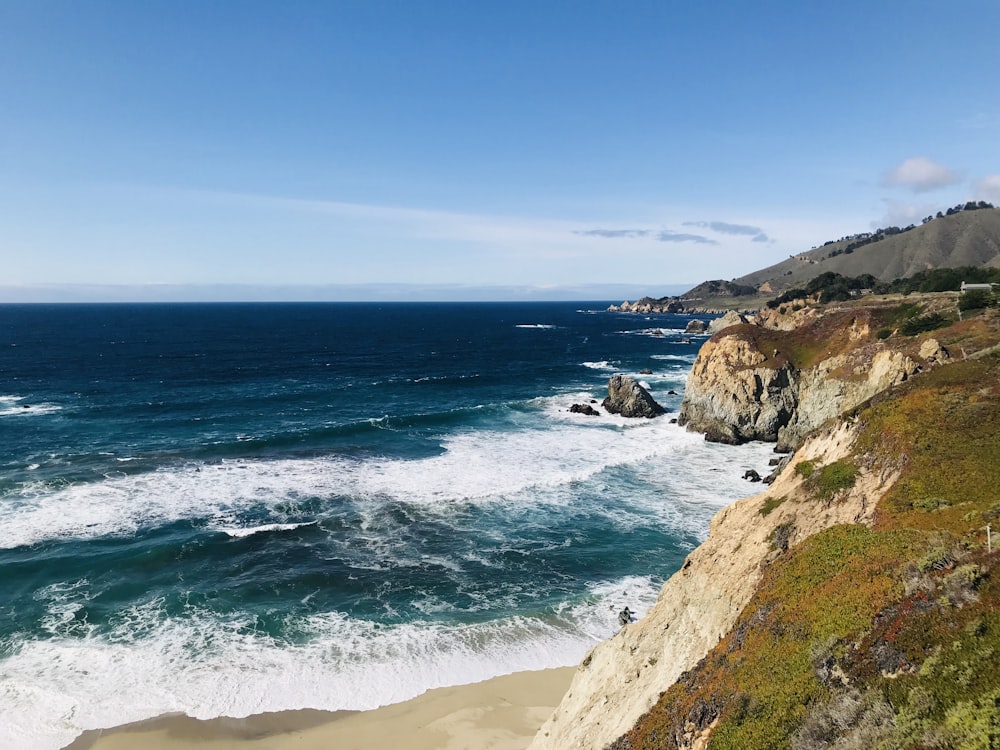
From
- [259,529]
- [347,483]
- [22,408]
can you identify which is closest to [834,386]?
[347,483]

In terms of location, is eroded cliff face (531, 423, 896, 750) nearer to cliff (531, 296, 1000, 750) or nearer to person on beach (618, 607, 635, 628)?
cliff (531, 296, 1000, 750)

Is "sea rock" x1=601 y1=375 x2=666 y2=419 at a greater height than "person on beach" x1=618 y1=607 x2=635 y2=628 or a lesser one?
greater

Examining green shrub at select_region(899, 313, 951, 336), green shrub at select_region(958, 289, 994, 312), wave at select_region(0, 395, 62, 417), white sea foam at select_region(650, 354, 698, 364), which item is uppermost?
green shrub at select_region(958, 289, 994, 312)

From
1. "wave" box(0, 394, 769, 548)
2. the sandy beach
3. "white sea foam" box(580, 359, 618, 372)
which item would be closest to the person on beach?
the sandy beach

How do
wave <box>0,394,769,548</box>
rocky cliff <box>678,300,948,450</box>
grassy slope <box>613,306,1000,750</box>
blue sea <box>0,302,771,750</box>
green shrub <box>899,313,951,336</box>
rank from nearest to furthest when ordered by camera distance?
grassy slope <box>613,306,1000,750</box>, blue sea <box>0,302,771,750</box>, wave <box>0,394,769,548</box>, green shrub <box>899,313,951,336</box>, rocky cliff <box>678,300,948,450</box>

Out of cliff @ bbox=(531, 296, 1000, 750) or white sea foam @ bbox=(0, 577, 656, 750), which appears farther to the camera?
white sea foam @ bbox=(0, 577, 656, 750)

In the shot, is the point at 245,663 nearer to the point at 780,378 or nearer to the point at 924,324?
→ the point at 780,378
